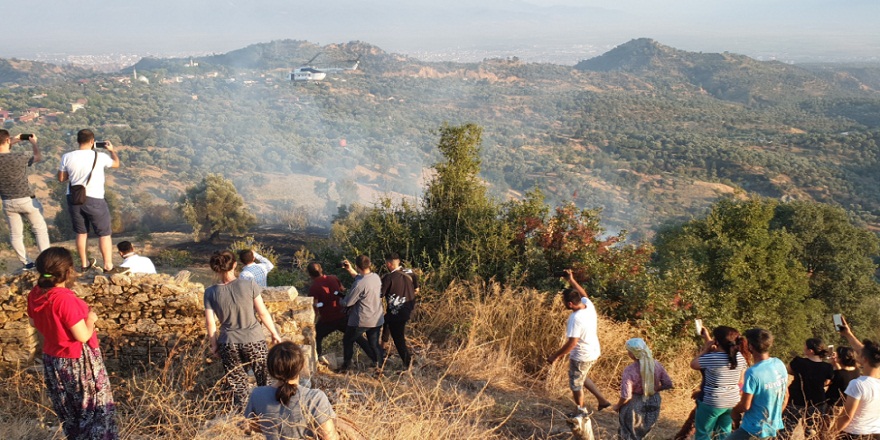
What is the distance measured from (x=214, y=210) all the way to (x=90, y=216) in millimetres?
22944

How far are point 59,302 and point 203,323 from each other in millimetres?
2515

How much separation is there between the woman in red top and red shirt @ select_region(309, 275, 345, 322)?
2.75 metres

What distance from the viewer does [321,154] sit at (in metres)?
69.4

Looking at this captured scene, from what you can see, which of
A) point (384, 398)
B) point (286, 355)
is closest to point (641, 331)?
point (384, 398)

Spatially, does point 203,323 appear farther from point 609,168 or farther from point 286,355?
point 609,168

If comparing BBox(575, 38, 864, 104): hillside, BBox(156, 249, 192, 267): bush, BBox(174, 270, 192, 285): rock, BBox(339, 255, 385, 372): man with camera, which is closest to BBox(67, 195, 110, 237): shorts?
BBox(174, 270, 192, 285): rock

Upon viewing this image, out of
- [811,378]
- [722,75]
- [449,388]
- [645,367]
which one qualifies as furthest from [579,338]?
[722,75]

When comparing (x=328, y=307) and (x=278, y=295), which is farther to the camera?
(x=328, y=307)

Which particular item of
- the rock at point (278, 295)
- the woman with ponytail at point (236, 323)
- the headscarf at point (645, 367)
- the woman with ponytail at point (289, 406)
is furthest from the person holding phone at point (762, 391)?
the rock at point (278, 295)

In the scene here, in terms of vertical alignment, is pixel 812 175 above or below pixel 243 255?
below

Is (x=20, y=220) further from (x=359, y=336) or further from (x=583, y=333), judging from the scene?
(x=583, y=333)

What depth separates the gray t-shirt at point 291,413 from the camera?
385cm

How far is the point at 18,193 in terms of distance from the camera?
22.7 feet

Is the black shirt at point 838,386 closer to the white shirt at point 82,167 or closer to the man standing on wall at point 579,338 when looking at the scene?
the man standing on wall at point 579,338
